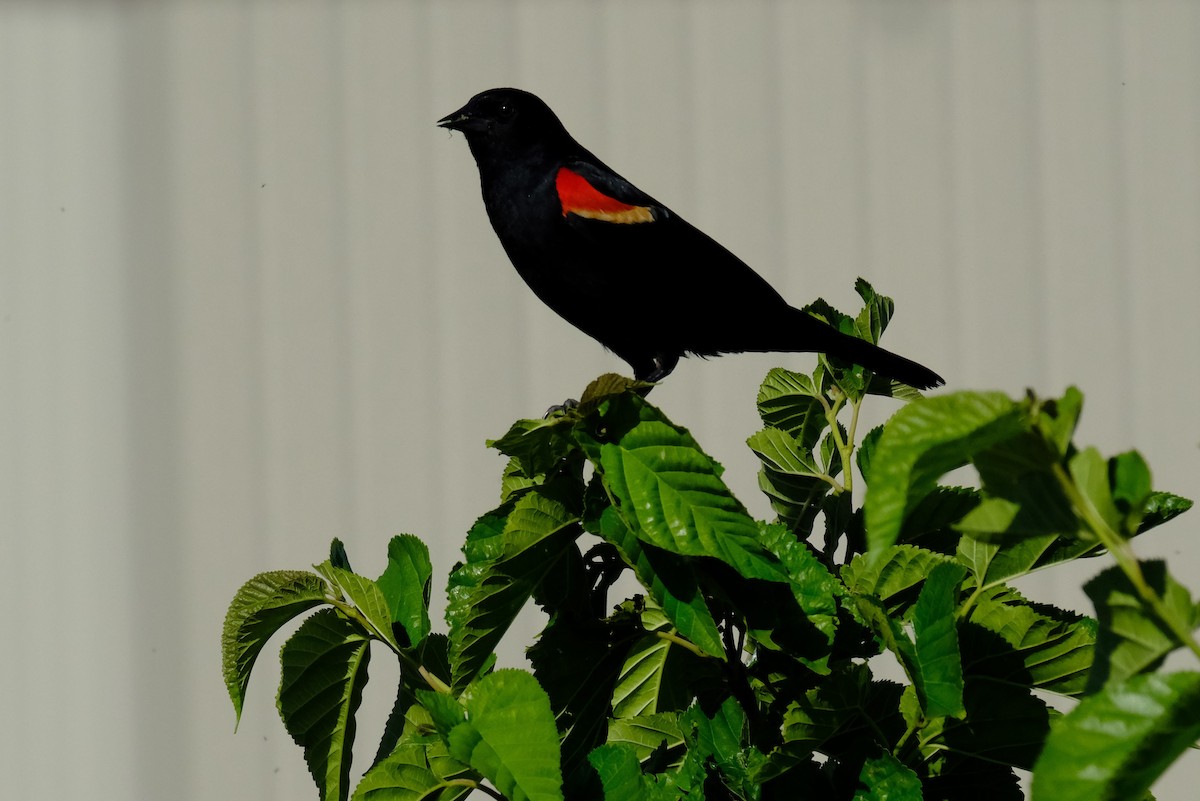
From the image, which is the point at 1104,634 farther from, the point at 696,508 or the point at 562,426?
the point at 562,426

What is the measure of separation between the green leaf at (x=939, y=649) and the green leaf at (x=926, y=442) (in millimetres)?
299

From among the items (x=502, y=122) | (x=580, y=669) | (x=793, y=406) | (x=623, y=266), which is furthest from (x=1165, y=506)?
(x=502, y=122)

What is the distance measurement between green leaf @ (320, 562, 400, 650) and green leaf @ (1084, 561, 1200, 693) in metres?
0.60

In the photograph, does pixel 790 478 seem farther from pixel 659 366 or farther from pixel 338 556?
pixel 659 366

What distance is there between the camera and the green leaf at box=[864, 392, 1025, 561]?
0.45 metres

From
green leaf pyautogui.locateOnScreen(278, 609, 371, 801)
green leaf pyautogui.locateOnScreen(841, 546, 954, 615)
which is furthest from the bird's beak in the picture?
green leaf pyautogui.locateOnScreen(841, 546, 954, 615)

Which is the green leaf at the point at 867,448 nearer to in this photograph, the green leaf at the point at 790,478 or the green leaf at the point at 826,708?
the green leaf at the point at 790,478

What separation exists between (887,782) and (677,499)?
9.7 inches

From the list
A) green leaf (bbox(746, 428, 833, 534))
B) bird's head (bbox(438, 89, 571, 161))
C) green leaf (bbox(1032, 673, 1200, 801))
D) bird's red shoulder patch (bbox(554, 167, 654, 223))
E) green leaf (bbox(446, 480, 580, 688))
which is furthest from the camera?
bird's head (bbox(438, 89, 571, 161))

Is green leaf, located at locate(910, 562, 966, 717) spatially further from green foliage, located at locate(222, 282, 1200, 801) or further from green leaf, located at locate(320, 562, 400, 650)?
green leaf, located at locate(320, 562, 400, 650)

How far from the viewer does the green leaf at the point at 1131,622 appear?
479mm

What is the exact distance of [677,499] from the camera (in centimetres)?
73

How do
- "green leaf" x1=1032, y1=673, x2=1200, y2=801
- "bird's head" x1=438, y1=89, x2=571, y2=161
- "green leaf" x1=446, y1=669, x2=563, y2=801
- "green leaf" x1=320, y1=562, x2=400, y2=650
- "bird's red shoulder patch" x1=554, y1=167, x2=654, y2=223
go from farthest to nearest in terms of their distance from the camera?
"bird's head" x1=438, y1=89, x2=571, y2=161 < "bird's red shoulder patch" x1=554, y1=167, x2=654, y2=223 < "green leaf" x1=320, y1=562, x2=400, y2=650 < "green leaf" x1=446, y1=669, x2=563, y2=801 < "green leaf" x1=1032, y1=673, x2=1200, y2=801

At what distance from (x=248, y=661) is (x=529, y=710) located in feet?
1.10
